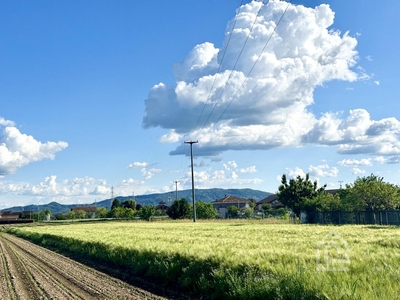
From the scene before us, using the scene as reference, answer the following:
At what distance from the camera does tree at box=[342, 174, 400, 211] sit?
5562cm

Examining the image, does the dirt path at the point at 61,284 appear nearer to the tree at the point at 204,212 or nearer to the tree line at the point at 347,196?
the tree line at the point at 347,196

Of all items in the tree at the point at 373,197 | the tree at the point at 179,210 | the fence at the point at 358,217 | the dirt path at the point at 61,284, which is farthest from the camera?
the tree at the point at 179,210

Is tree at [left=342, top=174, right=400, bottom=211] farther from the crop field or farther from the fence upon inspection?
the crop field

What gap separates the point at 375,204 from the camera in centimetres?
5753

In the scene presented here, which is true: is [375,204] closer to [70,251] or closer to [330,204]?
[330,204]

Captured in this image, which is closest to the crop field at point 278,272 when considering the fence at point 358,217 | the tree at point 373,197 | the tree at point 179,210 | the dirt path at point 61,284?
the dirt path at point 61,284

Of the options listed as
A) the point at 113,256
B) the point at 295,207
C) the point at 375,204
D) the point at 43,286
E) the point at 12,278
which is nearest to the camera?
the point at 43,286

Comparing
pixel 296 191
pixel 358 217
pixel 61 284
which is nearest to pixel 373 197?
pixel 358 217

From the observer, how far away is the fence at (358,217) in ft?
166

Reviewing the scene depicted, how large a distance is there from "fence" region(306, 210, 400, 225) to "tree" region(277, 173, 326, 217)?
1565 centimetres

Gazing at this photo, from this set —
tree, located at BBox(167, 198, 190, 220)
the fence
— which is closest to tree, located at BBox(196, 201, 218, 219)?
tree, located at BBox(167, 198, 190, 220)

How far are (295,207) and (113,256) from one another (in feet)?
215

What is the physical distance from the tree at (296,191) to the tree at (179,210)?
124 ft

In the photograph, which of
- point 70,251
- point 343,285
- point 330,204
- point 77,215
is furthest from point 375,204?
point 77,215
